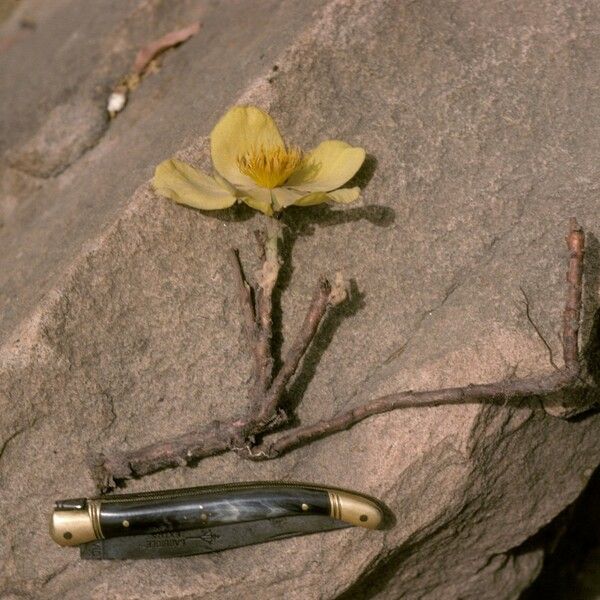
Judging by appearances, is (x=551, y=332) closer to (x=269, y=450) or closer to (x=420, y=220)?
(x=420, y=220)

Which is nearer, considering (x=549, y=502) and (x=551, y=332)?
(x=551, y=332)

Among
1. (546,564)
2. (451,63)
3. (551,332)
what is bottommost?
(546,564)

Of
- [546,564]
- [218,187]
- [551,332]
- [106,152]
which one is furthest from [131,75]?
[546,564]

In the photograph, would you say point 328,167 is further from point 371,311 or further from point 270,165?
point 371,311

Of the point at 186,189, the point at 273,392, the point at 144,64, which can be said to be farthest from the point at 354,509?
the point at 144,64

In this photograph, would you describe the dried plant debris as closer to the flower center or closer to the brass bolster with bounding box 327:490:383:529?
the flower center

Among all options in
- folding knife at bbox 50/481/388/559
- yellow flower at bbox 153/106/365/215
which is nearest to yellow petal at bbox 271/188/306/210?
yellow flower at bbox 153/106/365/215

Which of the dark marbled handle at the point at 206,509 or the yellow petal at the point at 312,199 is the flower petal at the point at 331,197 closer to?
the yellow petal at the point at 312,199
